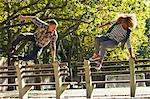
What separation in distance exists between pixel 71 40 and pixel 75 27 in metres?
13.6

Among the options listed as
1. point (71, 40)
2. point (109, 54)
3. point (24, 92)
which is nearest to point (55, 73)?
point (24, 92)

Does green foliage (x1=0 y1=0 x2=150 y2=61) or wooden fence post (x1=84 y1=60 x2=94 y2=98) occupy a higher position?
green foliage (x1=0 y1=0 x2=150 y2=61)

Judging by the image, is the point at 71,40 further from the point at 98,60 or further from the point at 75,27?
the point at 98,60

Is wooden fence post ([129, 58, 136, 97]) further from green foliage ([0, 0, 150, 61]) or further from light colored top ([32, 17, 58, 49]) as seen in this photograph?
green foliage ([0, 0, 150, 61])

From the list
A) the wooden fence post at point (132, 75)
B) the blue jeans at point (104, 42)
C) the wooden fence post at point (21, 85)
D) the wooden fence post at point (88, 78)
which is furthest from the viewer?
the wooden fence post at point (21, 85)

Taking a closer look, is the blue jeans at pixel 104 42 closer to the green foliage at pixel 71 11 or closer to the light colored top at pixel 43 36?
the light colored top at pixel 43 36

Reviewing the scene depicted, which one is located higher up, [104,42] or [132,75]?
[104,42]

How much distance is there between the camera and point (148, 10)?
86.9 feet

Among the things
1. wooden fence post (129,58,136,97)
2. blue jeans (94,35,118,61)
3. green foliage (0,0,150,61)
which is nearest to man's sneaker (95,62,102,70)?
blue jeans (94,35,118,61)

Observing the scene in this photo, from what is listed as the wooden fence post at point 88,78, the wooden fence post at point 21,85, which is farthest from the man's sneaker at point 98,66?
the wooden fence post at point 21,85

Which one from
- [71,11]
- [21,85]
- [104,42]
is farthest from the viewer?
[71,11]

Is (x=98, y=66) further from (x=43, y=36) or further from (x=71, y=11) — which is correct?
(x=71, y=11)

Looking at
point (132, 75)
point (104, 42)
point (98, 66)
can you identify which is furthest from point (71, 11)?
point (104, 42)

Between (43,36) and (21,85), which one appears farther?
(21,85)
